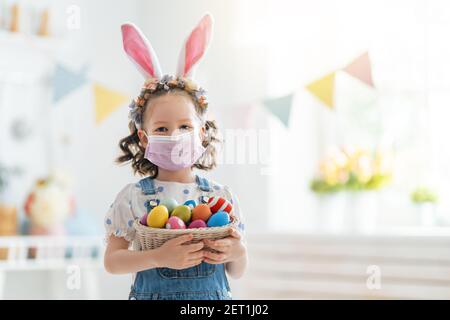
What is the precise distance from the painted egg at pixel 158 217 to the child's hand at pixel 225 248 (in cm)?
8

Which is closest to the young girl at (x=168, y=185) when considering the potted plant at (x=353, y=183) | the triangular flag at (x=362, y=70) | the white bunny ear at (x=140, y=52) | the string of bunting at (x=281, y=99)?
the white bunny ear at (x=140, y=52)

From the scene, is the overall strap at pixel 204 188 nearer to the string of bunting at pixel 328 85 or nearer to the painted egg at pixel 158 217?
the painted egg at pixel 158 217

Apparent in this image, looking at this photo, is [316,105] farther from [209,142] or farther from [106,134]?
[209,142]

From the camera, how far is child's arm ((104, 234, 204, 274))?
1107 millimetres

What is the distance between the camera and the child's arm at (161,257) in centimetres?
111

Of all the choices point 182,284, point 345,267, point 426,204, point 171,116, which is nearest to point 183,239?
point 182,284

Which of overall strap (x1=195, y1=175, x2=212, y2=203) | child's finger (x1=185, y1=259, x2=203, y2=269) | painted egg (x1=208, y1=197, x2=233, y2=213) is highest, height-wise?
overall strap (x1=195, y1=175, x2=212, y2=203)

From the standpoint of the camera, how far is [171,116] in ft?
4.08

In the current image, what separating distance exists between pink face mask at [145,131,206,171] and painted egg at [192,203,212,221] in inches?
5.2

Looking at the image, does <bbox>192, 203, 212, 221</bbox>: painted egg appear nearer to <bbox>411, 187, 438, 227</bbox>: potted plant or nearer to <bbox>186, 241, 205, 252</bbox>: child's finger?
<bbox>186, 241, 205, 252</bbox>: child's finger

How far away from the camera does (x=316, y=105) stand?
283 centimetres

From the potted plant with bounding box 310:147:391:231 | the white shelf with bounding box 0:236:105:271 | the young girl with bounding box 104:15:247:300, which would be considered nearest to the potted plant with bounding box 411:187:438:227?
the potted plant with bounding box 310:147:391:231

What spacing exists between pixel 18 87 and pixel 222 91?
30.9 inches

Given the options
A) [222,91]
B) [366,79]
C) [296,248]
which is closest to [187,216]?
[366,79]
